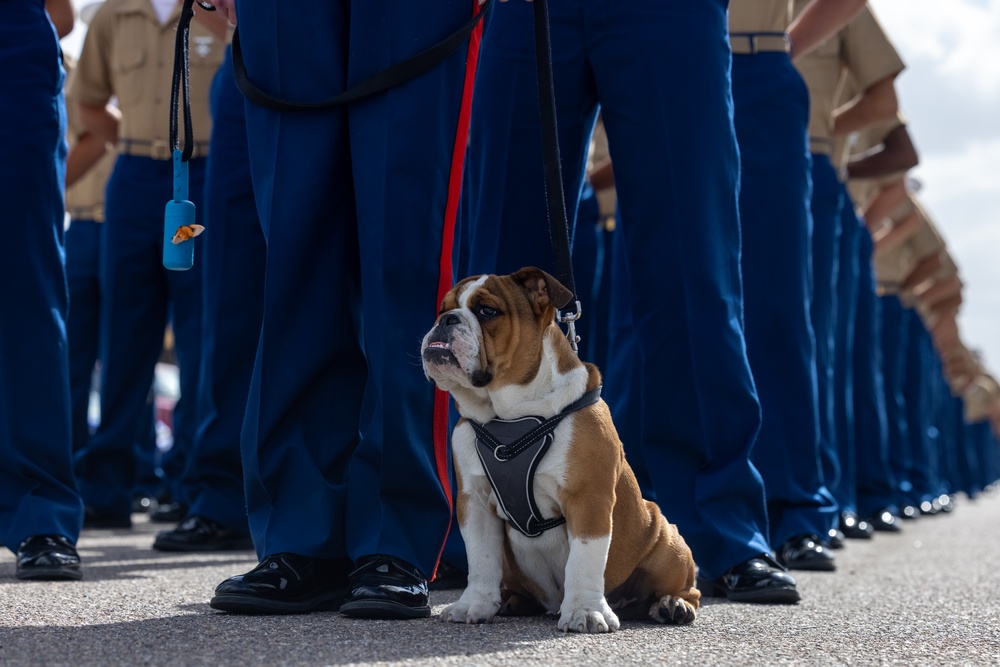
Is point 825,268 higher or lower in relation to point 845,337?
higher

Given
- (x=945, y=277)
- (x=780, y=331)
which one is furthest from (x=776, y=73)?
(x=945, y=277)

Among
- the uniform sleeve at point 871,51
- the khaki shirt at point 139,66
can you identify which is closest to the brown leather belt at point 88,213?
the khaki shirt at point 139,66

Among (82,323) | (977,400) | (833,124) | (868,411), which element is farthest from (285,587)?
(977,400)

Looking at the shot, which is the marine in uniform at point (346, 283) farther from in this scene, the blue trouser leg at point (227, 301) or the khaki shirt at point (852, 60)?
the khaki shirt at point (852, 60)

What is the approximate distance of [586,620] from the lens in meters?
2.47

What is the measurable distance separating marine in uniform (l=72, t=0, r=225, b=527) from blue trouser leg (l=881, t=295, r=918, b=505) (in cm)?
567

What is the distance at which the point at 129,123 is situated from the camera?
5.82 m

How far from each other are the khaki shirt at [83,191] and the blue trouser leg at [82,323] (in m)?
0.36

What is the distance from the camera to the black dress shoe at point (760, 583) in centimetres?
308

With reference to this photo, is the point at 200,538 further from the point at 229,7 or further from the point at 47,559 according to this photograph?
the point at 229,7

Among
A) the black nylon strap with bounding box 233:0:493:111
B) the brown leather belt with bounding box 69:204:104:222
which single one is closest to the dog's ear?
the black nylon strap with bounding box 233:0:493:111

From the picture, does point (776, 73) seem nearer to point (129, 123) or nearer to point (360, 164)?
point (360, 164)

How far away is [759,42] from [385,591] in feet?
8.69

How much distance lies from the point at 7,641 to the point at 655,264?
6.11 ft
